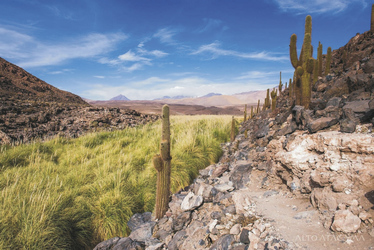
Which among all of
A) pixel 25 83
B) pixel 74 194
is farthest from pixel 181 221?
pixel 25 83

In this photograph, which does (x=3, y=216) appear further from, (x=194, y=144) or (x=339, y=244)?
(x=194, y=144)

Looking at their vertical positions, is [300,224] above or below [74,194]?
above

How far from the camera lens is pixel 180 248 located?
2.44m

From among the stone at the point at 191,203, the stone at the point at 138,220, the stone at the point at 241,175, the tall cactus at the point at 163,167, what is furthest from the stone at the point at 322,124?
the stone at the point at 138,220

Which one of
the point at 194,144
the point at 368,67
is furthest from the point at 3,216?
the point at 368,67

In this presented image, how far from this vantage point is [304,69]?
209 inches

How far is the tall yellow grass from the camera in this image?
8.09 feet

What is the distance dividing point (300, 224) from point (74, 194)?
3.54 metres

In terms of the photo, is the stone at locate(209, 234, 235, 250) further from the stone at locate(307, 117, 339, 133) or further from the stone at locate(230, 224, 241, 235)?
the stone at locate(307, 117, 339, 133)

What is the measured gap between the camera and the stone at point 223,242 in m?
2.09

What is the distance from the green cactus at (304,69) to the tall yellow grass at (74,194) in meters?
3.25

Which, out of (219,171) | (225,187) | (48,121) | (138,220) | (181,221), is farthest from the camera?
(48,121)

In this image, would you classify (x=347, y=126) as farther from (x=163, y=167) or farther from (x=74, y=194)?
(x=74, y=194)

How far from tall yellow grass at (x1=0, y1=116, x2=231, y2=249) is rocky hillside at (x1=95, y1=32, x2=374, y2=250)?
45 centimetres
